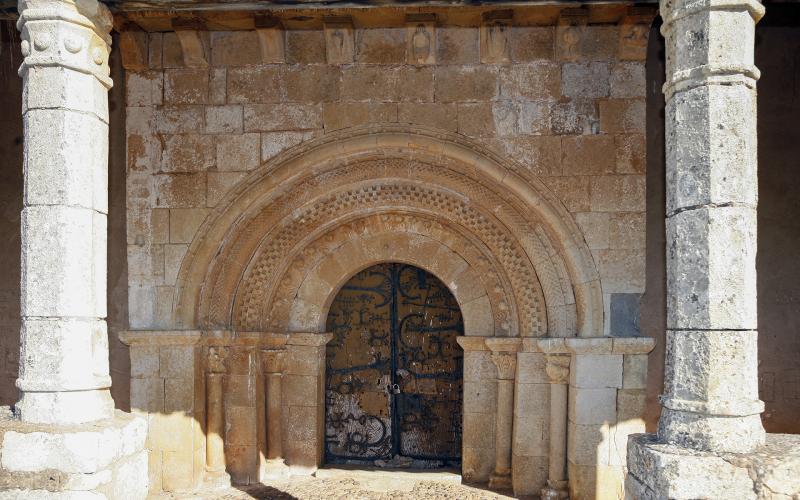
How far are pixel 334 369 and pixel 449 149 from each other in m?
2.36

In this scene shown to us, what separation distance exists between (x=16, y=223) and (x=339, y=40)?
10.8 feet

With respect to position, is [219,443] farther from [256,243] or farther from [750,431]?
[750,431]

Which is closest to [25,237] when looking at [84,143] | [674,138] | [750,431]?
[84,143]

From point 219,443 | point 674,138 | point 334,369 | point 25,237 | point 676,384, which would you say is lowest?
point 219,443

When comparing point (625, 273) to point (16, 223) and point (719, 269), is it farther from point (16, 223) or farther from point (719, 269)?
point (16, 223)

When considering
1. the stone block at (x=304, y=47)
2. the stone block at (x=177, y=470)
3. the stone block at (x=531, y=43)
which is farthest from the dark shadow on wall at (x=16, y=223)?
the stone block at (x=531, y=43)

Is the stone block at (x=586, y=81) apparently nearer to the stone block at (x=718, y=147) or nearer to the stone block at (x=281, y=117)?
the stone block at (x=281, y=117)

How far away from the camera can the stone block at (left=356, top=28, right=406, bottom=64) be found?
6000 mm

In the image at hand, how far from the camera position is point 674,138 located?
12.4ft

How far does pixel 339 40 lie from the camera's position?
5.93 m

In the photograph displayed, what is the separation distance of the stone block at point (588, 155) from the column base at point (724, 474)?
9.35 ft

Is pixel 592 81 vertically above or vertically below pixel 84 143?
above

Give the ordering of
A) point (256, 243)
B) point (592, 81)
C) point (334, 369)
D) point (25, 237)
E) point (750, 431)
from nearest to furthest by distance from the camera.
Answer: point (750, 431) < point (25, 237) < point (592, 81) < point (256, 243) < point (334, 369)

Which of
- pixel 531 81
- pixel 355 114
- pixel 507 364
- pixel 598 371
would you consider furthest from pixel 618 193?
pixel 355 114
